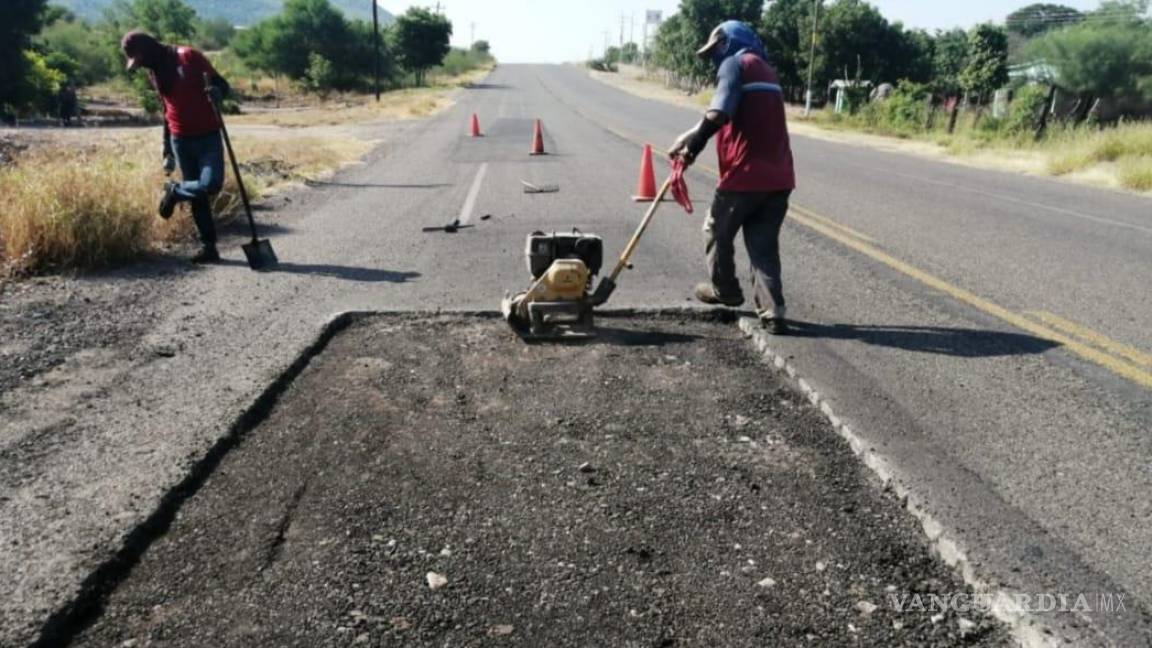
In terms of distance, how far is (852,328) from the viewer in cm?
518

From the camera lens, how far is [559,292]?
15.8ft

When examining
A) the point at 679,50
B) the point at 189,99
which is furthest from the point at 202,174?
the point at 679,50

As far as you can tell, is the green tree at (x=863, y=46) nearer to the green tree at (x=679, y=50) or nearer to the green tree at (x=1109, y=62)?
the green tree at (x=679, y=50)

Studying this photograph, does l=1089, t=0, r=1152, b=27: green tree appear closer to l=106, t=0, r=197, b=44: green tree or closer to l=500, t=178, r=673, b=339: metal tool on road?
l=500, t=178, r=673, b=339: metal tool on road

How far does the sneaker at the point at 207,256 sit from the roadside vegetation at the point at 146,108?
489mm

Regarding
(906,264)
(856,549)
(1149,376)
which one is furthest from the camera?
(906,264)

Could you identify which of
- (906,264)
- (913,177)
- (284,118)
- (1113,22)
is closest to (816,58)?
(1113,22)

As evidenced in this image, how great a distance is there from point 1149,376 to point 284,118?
3009 centimetres

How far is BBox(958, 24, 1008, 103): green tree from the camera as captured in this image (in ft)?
128

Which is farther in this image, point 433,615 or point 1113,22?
point 1113,22

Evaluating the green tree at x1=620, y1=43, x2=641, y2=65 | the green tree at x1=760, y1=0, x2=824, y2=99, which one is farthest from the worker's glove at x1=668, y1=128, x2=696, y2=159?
the green tree at x1=620, y1=43, x2=641, y2=65

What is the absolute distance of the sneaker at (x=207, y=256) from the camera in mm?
6894

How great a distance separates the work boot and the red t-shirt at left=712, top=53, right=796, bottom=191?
29.6 inches

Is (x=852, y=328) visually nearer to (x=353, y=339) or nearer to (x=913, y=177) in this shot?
(x=353, y=339)
